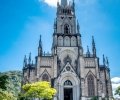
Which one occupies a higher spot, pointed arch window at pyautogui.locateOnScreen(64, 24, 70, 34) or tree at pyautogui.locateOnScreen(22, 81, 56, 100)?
pointed arch window at pyautogui.locateOnScreen(64, 24, 70, 34)

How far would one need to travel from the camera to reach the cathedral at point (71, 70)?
149 feet

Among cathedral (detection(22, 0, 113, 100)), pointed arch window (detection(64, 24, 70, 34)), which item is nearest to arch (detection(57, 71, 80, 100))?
cathedral (detection(22, 0, 113, 100))

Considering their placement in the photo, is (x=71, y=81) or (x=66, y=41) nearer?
(x=71, y=81)

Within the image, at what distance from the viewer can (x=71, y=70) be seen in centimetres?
4681

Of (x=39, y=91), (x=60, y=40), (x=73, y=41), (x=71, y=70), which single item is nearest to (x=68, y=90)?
(x=71, y=70)

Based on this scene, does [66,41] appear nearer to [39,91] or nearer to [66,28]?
[66,28]

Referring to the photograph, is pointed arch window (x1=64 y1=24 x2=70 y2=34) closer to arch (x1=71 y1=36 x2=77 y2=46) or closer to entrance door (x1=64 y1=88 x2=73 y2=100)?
arch (x1=71 y1=36 x2=77 y2=46)

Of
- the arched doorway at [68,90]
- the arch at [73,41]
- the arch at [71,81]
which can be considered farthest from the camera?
the arch at [73,41]

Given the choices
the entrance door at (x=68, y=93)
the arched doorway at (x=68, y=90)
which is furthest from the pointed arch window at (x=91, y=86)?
the entrance door at (x=68, y=93)

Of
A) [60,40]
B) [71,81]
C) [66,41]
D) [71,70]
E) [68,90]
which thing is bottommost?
[68,90]

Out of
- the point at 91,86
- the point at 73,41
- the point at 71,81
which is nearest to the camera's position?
the point at 91,86

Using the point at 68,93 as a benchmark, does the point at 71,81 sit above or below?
above

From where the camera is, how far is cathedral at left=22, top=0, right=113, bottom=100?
4553 cm

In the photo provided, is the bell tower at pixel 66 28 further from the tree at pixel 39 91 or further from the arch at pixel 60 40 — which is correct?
the tree at pixel 39 91
